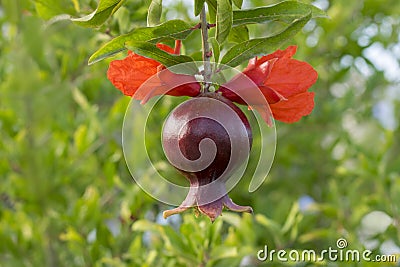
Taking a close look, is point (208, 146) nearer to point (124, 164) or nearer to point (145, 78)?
point (145, 78)

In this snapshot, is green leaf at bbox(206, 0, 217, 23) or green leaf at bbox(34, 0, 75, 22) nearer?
green leaf at bbox(206, 0, 217, 23)

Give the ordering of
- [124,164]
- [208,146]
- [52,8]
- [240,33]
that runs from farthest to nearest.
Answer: [124,164] → [52,8] → [240,33] → [208,146]

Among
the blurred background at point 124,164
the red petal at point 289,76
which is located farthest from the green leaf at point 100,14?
the blurred background at point 124,164

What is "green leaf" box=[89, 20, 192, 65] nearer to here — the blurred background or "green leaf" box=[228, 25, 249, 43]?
"green leaf" box=[228, 25, 249, 43]

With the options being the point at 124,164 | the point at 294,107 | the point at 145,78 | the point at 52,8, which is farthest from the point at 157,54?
the point at 124,164

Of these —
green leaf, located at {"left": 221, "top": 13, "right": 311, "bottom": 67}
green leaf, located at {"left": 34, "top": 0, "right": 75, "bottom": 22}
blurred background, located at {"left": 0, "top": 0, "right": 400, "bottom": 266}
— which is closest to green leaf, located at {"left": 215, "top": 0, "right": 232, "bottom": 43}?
green leaf, located at {"left": 221, "top": 13, "right": 311, "bottom": 67}
